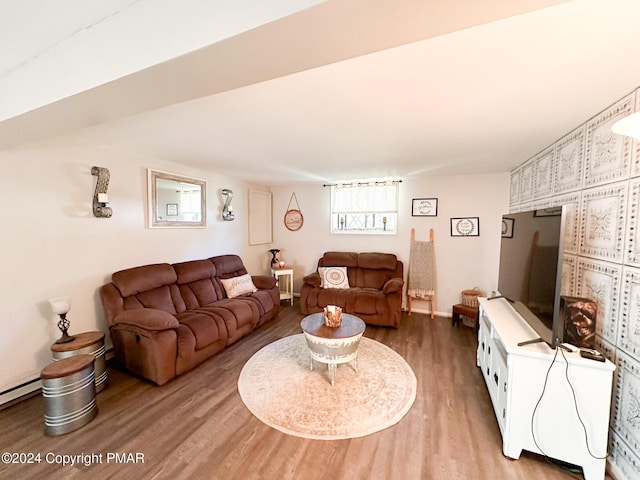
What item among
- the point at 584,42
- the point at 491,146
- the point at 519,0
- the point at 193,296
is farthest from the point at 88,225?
the point at 491,146

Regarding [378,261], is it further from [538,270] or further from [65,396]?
[65,396]

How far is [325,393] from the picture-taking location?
7.37ft

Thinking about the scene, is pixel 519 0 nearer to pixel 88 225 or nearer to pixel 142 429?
pixel 142 429

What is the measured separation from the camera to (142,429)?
1851 millimetres

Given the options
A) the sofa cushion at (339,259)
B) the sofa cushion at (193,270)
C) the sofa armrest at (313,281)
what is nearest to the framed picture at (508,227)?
the sofa cushion at (339,259)

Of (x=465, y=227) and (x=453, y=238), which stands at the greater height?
(x=465, y=227)

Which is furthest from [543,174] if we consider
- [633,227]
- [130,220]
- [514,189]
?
[130,220]

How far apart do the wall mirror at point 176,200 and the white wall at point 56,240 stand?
0.33 ft

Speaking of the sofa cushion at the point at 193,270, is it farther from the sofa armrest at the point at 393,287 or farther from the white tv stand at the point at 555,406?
the white tv stand at the point at 555,406

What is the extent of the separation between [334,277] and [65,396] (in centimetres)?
Result: 323

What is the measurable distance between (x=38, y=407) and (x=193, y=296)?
4.98 ft

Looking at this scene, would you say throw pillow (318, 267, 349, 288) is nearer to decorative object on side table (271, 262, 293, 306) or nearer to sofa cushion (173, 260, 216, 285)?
decorative object on side table (271, 262, 293, 306)

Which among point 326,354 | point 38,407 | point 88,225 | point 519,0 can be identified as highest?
point 519,0

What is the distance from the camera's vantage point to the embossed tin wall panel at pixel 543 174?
2.47m
